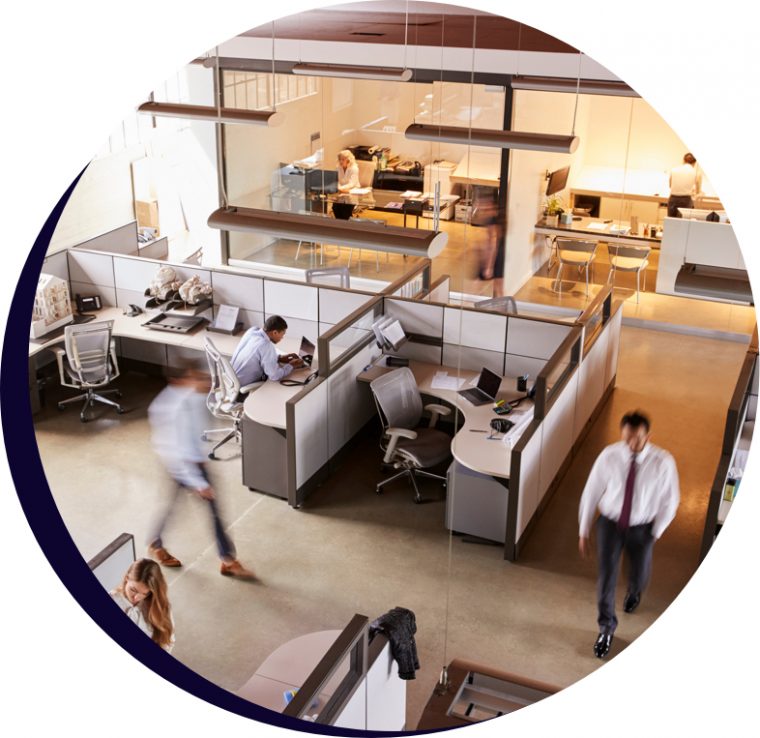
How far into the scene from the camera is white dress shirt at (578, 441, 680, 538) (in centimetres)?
453

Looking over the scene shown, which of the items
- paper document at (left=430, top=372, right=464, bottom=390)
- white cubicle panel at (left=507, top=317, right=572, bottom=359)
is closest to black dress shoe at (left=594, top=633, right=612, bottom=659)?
paper document at (left=430, top=372, right=464, bottom=390)

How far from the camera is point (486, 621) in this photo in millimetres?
5160

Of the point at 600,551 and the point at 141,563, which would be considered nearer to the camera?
the point at 141,563

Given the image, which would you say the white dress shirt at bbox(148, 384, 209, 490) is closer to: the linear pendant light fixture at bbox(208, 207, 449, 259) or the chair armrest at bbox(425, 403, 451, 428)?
the chair armrest at bbox(425, 403, 451, 428)

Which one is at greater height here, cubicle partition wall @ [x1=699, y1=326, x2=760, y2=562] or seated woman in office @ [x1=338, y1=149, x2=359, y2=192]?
seated woman in office @ [x1=338, y1=149, x2=359, y2=192]

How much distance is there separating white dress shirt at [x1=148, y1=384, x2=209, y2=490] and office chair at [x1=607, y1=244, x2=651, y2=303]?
4289 millimetres

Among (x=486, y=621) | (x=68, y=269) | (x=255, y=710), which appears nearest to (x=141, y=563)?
(x=255, y=710)

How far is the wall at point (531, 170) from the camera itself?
872cm

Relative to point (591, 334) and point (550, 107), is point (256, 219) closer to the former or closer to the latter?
point (591, 334)

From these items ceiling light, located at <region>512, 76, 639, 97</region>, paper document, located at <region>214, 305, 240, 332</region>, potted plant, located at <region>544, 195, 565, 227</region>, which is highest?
ceiling light, located at <region>512, 76, 639, 97</region>

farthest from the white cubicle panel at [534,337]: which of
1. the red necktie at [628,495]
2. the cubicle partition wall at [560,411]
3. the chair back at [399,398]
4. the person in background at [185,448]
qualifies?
the person in background at [185,448]

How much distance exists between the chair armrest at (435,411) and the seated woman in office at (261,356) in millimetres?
1022

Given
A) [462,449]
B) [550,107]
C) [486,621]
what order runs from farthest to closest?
[550,107]
[462,449]
[486,621]

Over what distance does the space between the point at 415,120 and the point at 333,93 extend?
906 mm
